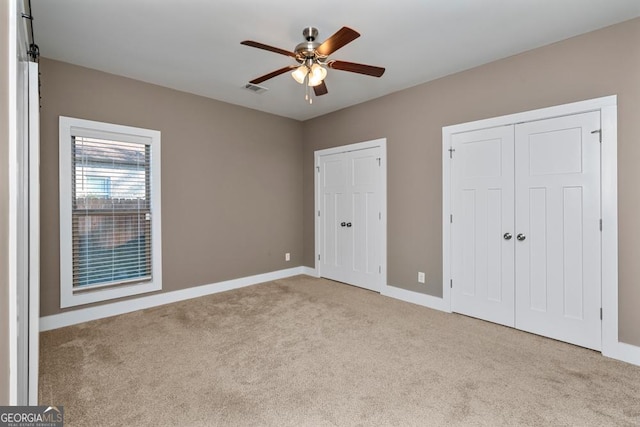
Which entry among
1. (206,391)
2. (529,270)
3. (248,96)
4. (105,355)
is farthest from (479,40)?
(105,355)

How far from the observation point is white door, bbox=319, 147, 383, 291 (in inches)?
175

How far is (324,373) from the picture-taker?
2.35 meters

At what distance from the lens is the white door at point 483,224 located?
3.22m

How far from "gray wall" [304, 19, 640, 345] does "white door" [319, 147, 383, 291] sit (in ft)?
0.72

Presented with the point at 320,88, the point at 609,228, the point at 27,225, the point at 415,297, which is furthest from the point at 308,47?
the point at 415,297

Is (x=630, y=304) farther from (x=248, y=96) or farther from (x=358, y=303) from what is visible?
(x=248, y=96)

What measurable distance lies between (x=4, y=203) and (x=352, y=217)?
→ 4.06 metres

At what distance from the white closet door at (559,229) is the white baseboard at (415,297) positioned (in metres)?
0.79

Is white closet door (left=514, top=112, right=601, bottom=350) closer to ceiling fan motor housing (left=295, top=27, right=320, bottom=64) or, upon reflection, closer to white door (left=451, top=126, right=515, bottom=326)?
white door (left=451, top=126, right=515, bottom=326)

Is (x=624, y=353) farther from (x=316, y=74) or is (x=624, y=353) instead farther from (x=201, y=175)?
(x=201, y=175)

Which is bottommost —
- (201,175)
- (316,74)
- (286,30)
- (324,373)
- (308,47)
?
(324,373)

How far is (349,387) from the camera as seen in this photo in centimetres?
217

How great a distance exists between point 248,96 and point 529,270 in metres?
3.87

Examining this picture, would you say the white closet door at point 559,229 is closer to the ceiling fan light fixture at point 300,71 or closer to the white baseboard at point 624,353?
the white baseboard at point 624,353
